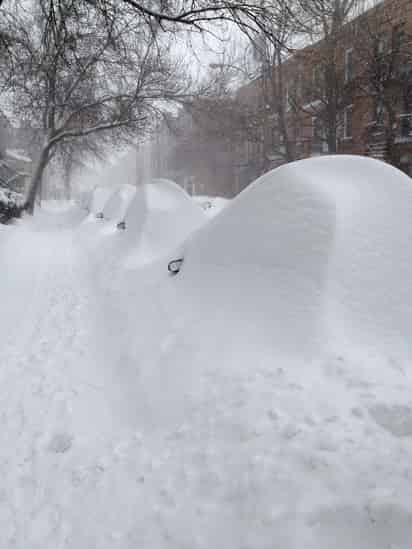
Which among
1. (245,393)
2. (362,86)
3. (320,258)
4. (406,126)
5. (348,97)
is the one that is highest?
(362,86)

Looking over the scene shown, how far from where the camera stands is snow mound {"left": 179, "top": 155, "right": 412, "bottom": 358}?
2572 mm

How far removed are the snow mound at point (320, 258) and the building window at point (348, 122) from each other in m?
15.7

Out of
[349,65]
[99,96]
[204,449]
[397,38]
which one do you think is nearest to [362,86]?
[349,65]

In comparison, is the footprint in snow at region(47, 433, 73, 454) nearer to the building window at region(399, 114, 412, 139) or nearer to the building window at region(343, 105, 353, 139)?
the building window at region(343, 105, 353, 139)

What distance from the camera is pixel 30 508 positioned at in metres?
1.91

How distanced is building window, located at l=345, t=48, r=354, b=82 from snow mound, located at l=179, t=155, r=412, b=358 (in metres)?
15.0

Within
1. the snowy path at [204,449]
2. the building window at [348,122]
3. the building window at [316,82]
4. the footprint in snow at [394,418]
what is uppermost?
the building window at [316,82]

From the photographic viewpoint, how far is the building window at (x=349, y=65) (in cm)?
1498

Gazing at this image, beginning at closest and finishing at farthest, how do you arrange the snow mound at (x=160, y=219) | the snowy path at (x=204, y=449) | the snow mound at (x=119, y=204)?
the snowy path at (x=204, y=449) < the snow mound at (x=160, y=219) < the snow mound at (x=119, y=204)

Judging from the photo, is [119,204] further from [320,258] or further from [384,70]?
[384,70]

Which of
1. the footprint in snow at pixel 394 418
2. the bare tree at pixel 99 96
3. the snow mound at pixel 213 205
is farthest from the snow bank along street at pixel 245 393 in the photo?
the bare tree at pixel 99 96

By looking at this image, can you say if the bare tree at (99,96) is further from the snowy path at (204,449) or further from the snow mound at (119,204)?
the snowy path at (204,449)

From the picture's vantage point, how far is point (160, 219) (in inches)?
275

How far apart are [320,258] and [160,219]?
472 cm
